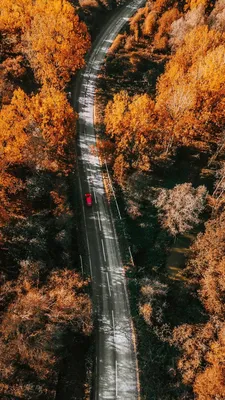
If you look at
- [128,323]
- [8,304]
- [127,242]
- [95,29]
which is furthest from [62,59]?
[128,323]

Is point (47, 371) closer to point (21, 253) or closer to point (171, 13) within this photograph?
point (21, 253)

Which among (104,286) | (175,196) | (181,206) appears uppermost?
(175,196)

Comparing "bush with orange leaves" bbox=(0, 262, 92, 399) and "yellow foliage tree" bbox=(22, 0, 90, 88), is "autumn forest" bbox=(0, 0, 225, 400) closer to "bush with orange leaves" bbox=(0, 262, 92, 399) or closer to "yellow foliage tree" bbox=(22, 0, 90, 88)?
"bush with orange leaves" bbox=(0, 262, 92, 399)

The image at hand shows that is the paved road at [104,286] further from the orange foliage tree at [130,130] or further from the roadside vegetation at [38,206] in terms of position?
the orange foliage tree at [130,130]

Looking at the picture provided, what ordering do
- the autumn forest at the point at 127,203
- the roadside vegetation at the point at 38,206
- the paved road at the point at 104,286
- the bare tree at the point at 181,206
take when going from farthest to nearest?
the bare tree at the point at 181,206 → the paved road at the point at 104,286 → the autumn forest at the point at 127,203 → the roadside vegetation at the point at 38,206

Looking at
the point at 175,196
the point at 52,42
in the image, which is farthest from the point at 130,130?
the point at 52,42

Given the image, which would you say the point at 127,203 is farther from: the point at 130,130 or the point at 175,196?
the point at 130,130

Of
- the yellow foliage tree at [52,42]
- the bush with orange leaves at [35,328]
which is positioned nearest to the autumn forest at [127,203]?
the bush with orange leaves at [35,328]
